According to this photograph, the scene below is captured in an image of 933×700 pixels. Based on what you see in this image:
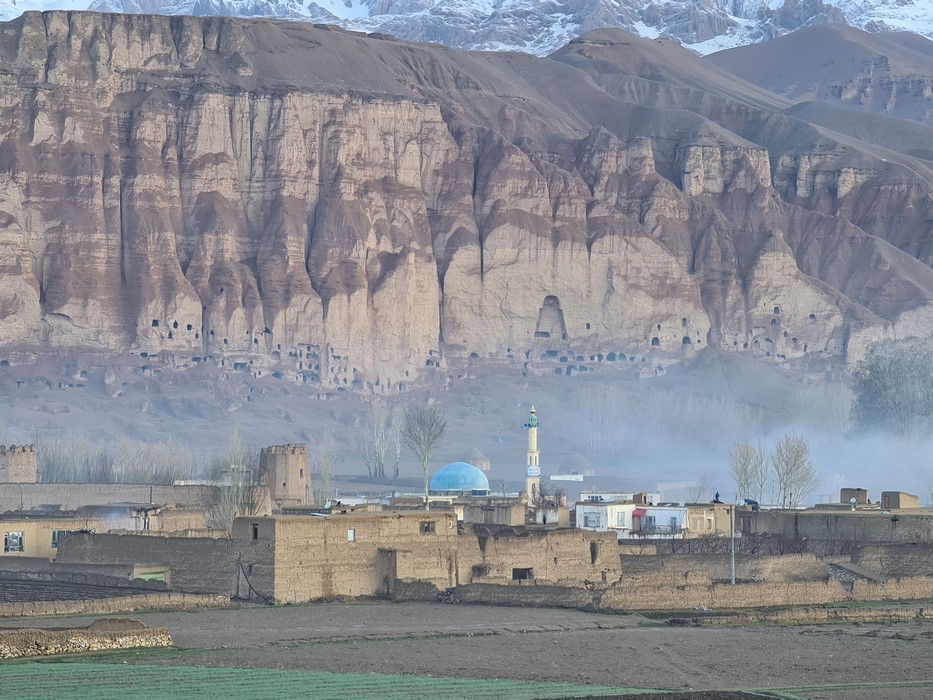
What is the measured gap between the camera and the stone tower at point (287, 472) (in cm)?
9549

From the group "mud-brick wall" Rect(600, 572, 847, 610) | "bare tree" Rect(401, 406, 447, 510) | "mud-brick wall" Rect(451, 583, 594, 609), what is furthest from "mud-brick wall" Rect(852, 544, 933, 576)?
"bare tree" Rect(401, 406, 447, 510)

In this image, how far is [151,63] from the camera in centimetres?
16775

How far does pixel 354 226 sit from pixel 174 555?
347 ft

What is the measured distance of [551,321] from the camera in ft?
565

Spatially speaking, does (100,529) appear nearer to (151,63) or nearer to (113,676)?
(113,676)

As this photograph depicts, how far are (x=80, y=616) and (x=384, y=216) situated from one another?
11477 cm

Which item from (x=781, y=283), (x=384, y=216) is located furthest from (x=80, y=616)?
(x=781, y=283)

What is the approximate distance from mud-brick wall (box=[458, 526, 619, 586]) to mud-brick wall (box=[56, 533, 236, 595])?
6.22 m

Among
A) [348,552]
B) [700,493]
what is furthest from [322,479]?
[348,552]

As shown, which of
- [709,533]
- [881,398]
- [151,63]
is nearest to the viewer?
[709,533]

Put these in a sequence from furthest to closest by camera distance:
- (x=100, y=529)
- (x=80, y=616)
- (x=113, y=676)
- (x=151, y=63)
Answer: (x=151, y=63), (x=100, y=529), (x=80, y=616), (x=113, y=676)

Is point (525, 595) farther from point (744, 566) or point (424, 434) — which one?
point (424, 434)

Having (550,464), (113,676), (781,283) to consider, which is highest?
(781,283)

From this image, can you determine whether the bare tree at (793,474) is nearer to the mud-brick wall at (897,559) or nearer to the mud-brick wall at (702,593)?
the mud-brick wall at (897,559)
